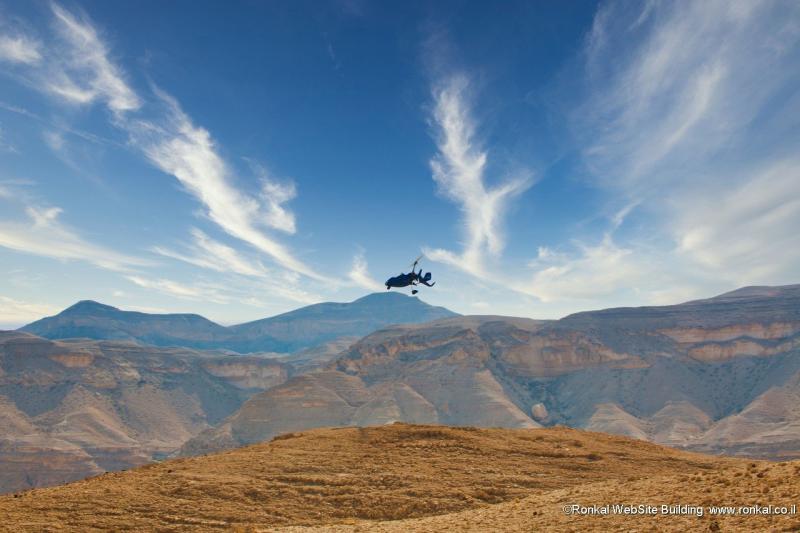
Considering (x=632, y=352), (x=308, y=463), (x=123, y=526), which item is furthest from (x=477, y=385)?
(x=123, y=526)

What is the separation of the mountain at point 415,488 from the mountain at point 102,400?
84014 mm

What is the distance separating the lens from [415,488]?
18.8m

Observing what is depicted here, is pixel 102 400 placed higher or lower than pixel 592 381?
lower

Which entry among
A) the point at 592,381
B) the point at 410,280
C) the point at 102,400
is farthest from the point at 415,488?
the point at 102,400

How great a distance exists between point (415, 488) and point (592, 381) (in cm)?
10239

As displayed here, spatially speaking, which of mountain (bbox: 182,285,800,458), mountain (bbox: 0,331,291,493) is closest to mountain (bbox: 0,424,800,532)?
mountain (bbox: 182,285,800,458)

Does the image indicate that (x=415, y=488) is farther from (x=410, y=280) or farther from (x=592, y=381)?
(x=592, y=381)

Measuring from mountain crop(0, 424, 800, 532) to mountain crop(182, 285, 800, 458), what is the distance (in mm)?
64338

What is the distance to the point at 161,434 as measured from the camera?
119 metres

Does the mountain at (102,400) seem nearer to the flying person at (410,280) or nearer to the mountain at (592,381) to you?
the mountain at (592,381)

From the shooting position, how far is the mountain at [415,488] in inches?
473

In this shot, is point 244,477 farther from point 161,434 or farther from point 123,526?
point 161,434

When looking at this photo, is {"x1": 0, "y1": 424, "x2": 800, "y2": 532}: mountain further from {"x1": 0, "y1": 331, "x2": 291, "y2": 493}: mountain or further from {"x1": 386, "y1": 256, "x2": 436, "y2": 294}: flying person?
{"x1": 0, "y1": 331, "x2": 291, "y2": 493}: mountain

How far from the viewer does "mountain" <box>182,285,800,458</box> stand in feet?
296
